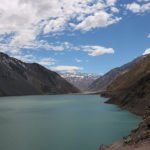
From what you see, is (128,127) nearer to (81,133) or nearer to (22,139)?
(81,133)

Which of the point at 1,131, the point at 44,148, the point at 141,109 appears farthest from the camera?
the point at 141,109

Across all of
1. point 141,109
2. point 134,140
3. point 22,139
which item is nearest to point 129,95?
point 141,109

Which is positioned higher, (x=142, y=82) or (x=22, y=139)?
(x=142, y=82)

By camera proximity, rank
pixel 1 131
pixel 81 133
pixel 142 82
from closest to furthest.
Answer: pixel 81 133 < pixel 1 131 < pixel 142 82

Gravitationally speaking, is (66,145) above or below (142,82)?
below

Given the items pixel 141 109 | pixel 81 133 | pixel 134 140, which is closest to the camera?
pixel 134 140

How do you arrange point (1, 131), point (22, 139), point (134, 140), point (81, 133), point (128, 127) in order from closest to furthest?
point (134, 140)
point (22, 139)
point (81, 133)
point (1, 131)
point (128, 127)

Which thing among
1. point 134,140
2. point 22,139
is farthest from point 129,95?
point 134,140

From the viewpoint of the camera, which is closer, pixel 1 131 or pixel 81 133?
pixel 81 133

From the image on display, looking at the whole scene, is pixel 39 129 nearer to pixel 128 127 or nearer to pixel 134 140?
pixel 128 127
